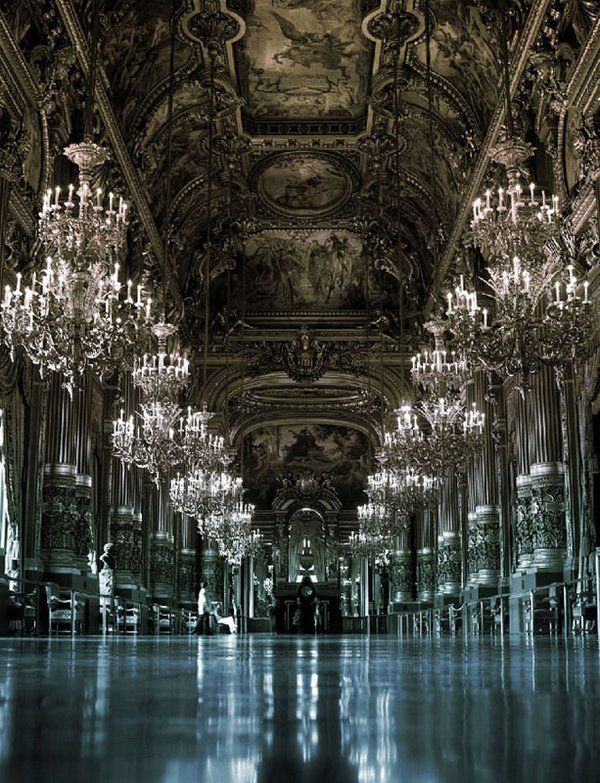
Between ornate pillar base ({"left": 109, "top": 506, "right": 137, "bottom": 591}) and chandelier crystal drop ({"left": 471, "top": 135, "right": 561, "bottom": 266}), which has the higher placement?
chandelier crystal drop ({"left": 471, "top": 135, "right": 561, "bottom": 266})

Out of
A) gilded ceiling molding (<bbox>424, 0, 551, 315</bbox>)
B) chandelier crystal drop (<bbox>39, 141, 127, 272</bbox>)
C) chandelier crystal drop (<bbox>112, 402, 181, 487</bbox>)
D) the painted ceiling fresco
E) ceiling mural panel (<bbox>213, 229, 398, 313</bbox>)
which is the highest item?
the painted ceiling fresco

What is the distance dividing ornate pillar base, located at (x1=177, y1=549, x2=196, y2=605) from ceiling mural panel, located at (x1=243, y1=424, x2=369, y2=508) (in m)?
11.4

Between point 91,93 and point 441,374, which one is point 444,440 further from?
point 91,93

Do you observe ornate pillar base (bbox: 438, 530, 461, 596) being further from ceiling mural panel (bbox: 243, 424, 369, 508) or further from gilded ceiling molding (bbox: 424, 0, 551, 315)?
ceiling mural panel (bbox: 243, 424, 369, 508)

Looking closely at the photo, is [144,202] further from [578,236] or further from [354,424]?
[354,424]

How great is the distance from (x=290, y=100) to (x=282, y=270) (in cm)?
735

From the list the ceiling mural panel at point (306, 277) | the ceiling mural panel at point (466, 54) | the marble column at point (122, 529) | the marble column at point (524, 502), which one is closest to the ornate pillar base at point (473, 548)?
the marble column at point (524, 502)

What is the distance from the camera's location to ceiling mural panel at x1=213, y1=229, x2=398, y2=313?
25328 millimetres

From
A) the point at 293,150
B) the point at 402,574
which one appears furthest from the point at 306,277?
the point at 402,574

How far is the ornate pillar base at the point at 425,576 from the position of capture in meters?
26.4

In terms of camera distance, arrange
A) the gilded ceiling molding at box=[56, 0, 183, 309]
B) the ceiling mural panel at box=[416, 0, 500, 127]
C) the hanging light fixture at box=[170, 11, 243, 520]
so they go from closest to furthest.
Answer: the gilded ceiling molding at box=[56, 0, 183, 309] → the hanging light fixture at box=[170, 11, 243, 520] → the ceiling mural panel at box=[416, 0, 500, 127]

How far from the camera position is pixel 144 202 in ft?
60.7

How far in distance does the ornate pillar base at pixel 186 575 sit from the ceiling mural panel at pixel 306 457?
450 inches

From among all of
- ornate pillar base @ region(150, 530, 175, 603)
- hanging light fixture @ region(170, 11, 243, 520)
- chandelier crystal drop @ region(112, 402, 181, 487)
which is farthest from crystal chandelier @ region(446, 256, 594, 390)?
ornate pillar base @ region(150, 530, 175, 603)
